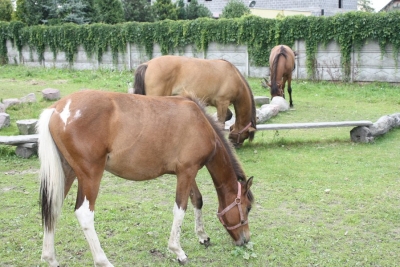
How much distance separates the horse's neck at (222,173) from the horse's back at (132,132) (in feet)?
0.44

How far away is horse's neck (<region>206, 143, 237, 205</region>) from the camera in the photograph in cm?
412

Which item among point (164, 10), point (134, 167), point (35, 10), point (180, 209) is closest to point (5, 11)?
point (35, 10)

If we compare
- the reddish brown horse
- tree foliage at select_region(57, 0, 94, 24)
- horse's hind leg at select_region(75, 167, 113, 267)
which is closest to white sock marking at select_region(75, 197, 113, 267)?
horse's hind leg at select_region(75, 167, 113, 267)

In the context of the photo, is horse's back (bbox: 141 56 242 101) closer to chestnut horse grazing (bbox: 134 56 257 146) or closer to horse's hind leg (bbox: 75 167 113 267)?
chestnut horse grazing (bbox: 134 56 257 146)

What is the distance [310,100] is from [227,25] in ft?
17.7

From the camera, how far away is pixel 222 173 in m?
4.14

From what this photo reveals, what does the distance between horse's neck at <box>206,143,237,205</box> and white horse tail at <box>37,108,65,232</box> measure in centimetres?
131

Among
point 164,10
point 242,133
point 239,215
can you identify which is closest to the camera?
point 239,215

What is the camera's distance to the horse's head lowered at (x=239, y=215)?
407 centimetres

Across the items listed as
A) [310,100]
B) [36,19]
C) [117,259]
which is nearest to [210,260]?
[117,259]

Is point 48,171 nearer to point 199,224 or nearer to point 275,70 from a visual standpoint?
point 199,224

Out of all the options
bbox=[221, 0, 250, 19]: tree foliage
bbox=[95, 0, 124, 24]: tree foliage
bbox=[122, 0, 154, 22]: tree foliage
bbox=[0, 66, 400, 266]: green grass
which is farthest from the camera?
bbox=[122, 0, 154, 22]: tree foliage

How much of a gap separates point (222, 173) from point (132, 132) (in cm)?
93

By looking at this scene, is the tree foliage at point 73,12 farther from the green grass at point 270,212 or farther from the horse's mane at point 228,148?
the horse's mane at point 228,148
